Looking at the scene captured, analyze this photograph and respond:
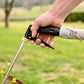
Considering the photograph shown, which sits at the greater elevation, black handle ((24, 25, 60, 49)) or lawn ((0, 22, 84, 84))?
black handle ((24, 25, 60, 49))

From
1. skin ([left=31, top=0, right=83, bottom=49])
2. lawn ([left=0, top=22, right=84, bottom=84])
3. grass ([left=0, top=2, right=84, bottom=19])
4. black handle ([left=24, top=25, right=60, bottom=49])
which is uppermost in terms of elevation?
skin ([left=31, top=0, right=83, bottom=49])

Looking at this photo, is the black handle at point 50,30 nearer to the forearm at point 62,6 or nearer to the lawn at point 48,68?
the forearm at point 62,6

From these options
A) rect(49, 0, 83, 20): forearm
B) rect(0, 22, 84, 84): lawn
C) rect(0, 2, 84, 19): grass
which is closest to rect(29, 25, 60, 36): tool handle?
rect(49, 0, 83, 20): forearm

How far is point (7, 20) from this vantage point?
17141 millimetres

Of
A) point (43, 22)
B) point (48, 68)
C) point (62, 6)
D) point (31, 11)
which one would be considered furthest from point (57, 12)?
point (31, 11)

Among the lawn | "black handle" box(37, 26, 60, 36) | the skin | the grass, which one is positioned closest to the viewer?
"black handle" box(37, 26, 60, 36)

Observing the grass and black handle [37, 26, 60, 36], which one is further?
the grass

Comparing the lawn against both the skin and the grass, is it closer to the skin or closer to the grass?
the skin

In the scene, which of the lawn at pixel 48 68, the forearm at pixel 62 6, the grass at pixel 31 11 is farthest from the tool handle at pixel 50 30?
the grass at pixel 31 11

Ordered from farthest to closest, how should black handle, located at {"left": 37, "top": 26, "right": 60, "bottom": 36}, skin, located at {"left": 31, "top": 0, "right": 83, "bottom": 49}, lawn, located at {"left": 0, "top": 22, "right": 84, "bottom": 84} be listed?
1. lawn, located at {"left": 0, "top": 22, "right": 84, "bottom": 84}
2. skin, located at {"left": 31, "top": 0, "right": 83, "bottom": 49}
3. black handle, located at {"left": 37, "top": 26, "right": 60, "bottom": 36}

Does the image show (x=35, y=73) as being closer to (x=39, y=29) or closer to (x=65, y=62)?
(x=65, y=62)

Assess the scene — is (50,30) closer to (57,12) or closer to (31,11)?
(57,12)

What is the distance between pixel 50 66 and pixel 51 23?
3.95 metres

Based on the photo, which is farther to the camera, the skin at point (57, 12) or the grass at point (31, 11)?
the grass at point (31, 11)
